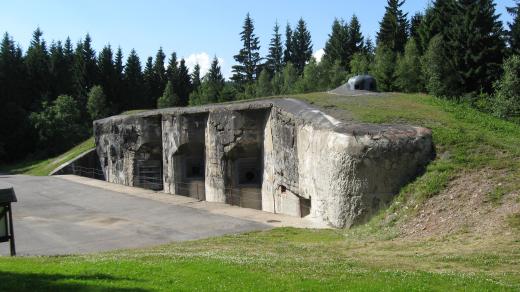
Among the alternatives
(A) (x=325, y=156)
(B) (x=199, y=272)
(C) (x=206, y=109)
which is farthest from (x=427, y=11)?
(B) (x=199, y=272)

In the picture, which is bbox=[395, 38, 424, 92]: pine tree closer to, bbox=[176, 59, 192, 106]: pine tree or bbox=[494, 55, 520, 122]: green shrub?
bbox=[494, 55, 520, 122]: green shrub

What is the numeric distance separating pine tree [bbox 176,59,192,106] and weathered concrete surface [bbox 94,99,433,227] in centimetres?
3501

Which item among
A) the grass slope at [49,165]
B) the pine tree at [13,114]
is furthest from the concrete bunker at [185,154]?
the pine tree at [13,114]

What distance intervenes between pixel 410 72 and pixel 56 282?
35.1 meters

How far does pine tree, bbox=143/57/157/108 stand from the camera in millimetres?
59850

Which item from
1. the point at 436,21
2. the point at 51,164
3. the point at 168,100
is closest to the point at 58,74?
the point at 168,100

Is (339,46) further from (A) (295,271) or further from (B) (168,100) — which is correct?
(A) (295,271)

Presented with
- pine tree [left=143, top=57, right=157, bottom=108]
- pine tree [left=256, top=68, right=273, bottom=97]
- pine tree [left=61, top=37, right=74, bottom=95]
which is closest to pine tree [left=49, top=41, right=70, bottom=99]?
pine tree [left=61, top=37, right=74, bottom=95]

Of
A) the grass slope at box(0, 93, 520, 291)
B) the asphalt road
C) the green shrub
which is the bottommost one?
the asphalt road

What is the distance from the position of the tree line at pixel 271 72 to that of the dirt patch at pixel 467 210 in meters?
15.7

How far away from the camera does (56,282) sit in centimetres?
642

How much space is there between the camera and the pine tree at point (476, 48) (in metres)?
32.8

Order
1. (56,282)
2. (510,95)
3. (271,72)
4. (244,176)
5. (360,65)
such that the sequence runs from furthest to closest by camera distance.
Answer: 1. (271,72)
2. (360,65)
3. (510,95)
4. (244,176)
5. (56,282)

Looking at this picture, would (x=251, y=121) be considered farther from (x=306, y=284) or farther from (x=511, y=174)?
(x=306, y=284)
